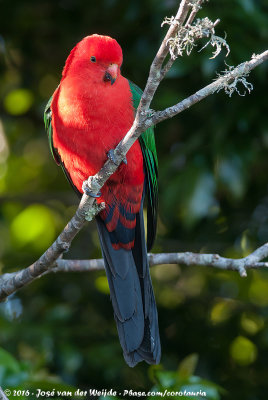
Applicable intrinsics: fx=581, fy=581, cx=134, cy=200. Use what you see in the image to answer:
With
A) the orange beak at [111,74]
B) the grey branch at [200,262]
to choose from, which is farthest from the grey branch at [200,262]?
the orange beak at [111,74]

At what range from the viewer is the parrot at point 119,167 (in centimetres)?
271

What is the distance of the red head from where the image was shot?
9.12ft

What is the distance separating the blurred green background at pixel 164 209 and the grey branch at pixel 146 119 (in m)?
0.67

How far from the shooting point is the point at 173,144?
4.15 m

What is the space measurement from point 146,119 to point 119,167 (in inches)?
32.7

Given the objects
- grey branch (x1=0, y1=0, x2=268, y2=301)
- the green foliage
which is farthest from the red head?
the green foliage

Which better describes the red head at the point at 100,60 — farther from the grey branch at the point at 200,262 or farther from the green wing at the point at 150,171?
the grey branch at the point at 200,262

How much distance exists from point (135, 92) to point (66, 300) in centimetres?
167

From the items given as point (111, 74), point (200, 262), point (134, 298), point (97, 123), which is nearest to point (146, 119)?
point (97, 123)

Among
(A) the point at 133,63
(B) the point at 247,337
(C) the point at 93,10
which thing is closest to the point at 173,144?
(A) the point at 133,63

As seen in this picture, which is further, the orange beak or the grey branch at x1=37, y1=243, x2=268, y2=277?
the orange beak

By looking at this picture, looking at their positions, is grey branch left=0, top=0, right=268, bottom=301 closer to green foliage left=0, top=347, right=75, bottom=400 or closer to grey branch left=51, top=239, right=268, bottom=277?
grey branch left=51, top=239, right=268, bottom=277

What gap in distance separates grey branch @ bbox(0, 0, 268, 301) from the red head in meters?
0.44

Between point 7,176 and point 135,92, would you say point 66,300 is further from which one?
point 135,92
